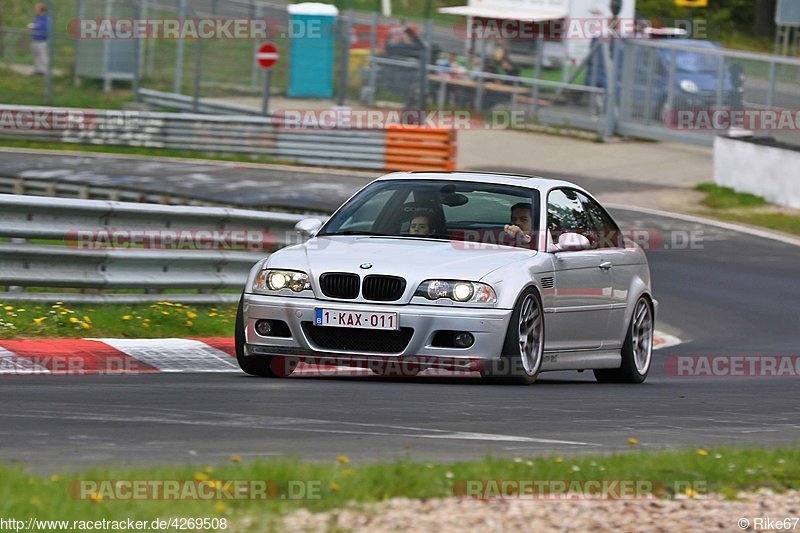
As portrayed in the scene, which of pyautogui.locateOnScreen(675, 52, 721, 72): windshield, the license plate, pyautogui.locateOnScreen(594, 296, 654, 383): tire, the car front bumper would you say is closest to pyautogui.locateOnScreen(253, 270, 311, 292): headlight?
the car front bumper

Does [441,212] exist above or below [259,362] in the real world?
above

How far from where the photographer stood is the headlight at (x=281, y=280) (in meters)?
9.01

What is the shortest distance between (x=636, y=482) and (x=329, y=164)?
23.7m

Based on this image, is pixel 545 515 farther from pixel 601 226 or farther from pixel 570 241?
pixel 601 226

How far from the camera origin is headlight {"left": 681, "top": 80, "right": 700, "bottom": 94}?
29.7 m

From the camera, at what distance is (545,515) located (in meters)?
5.43

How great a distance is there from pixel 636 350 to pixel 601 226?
94 cm

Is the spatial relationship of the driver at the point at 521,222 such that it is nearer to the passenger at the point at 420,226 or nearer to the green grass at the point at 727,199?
the passenger at the point at 420,226

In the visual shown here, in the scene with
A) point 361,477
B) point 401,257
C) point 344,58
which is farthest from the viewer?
point 344,58

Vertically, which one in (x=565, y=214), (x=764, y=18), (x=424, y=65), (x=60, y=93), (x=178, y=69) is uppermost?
(x=764, y=18)

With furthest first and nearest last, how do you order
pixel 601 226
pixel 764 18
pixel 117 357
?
pixel 764 18 → pixel 601 226 → pixel 117 357

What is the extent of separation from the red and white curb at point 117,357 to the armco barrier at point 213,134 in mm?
18204

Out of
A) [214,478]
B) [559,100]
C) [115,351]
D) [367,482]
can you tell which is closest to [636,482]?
[367,482]

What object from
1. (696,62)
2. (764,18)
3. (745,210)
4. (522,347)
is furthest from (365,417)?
(764,18)
